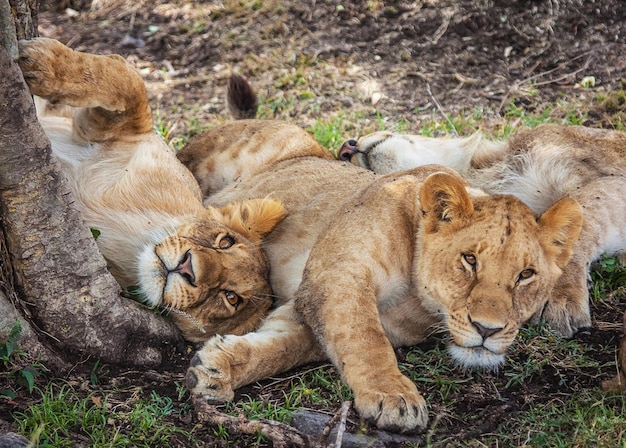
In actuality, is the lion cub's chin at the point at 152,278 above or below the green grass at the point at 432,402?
above

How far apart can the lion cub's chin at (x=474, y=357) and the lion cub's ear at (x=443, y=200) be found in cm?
52

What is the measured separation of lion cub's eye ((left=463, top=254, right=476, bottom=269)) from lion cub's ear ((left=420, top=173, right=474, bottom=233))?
0.19 metres

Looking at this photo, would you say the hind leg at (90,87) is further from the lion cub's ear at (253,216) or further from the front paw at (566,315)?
the front paw at (566,315)

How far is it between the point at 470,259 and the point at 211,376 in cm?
114

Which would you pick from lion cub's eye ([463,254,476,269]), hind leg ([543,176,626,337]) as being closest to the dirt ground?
hind leg ([543,176,626,337])

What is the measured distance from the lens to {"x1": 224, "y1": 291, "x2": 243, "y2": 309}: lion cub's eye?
4.00m

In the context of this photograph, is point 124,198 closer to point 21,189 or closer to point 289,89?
point 21,189

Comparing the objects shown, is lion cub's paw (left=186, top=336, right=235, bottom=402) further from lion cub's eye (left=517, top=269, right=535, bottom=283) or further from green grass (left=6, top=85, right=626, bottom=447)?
lion cub's eye (left=517, top=269, right=535, bottom=283)

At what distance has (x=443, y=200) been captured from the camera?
145 inches

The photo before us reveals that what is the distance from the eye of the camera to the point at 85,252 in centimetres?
345

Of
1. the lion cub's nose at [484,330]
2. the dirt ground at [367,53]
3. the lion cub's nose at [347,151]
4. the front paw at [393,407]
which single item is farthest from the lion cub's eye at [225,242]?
the dirt ground at [367,53]

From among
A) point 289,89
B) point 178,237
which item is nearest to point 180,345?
point 178,237

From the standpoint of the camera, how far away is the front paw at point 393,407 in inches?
124

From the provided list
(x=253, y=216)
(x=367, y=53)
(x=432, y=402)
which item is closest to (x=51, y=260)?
(x=253, y=216)
